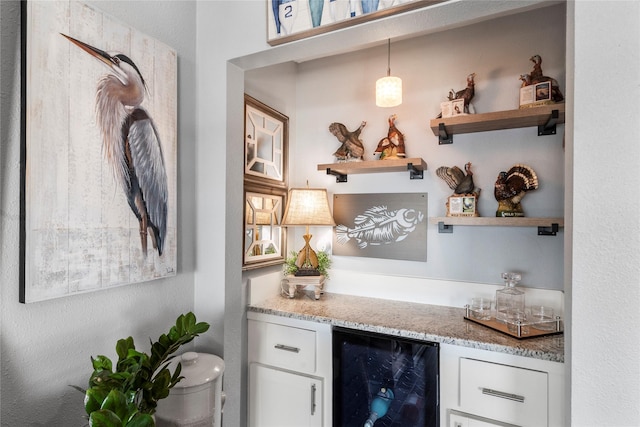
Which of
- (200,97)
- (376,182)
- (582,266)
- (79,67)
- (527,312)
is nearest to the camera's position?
(582,266)

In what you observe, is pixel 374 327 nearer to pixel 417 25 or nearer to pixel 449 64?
pixel 417 25

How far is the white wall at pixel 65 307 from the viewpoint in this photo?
93cm

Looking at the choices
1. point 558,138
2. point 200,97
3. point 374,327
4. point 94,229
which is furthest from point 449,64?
point 94,229

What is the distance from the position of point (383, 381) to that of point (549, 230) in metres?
1.12

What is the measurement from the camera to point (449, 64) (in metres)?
2.01

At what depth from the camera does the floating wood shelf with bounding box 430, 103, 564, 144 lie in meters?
1.61

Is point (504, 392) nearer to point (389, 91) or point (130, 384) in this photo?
point (130, 384)

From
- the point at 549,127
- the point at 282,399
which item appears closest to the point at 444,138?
the point at 549,127

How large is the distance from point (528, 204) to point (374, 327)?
107 centimetres

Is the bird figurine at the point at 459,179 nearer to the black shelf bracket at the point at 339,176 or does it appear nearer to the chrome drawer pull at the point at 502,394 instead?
the black shelf bracket at the point at 339,176

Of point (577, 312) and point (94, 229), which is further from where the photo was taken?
point (94, 229)

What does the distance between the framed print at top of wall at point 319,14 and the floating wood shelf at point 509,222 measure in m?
1.08

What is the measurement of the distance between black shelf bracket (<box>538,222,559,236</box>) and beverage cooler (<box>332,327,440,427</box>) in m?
0.83

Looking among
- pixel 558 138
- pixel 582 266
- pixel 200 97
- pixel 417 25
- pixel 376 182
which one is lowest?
pixel 582 266
